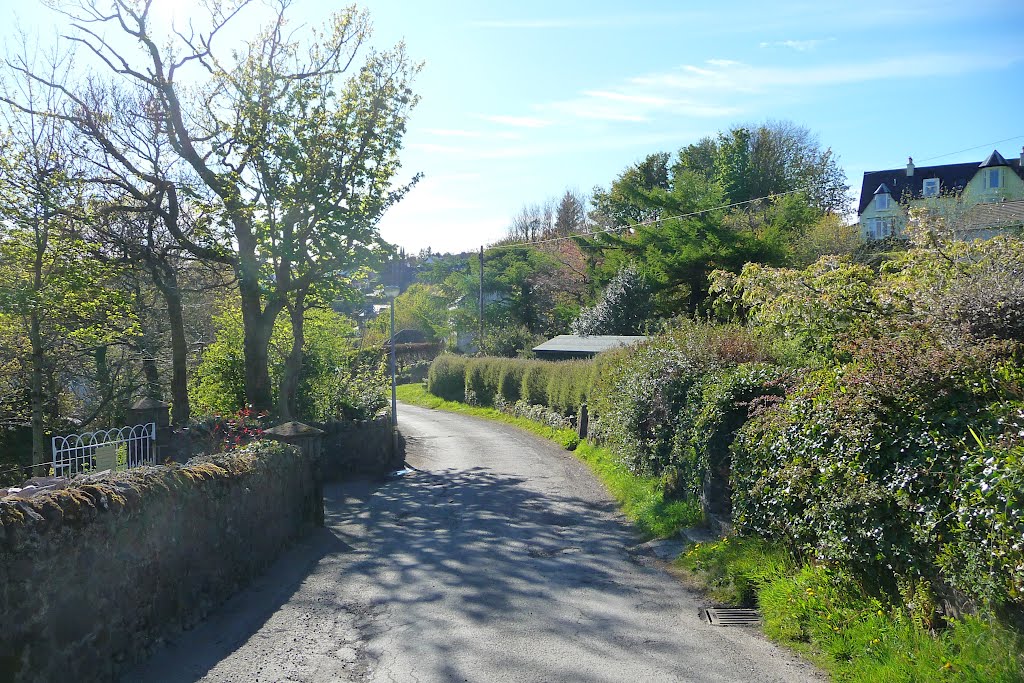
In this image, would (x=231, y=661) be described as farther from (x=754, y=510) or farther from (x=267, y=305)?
(x=267, y=305)

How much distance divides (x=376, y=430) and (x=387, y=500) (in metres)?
4.17

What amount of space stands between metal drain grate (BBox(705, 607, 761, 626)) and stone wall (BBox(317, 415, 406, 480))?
472 inches

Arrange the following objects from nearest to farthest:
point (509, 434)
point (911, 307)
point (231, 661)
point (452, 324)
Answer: point (231, 661), point (911, 307), point (509, 434), point (452, 324)

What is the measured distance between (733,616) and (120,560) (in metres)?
5.42

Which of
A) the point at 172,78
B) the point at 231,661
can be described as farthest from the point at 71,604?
the point at 172,78

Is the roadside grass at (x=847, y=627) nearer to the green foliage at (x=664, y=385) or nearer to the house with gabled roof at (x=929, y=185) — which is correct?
the green foliage at (x=664, y=385)

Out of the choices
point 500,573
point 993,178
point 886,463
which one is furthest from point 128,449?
point 993,178

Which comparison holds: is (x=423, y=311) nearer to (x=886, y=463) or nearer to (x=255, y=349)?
(x=255, y=349)

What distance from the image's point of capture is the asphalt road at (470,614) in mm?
6445

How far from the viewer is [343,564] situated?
10.3 m

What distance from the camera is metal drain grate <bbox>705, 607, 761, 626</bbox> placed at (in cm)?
752

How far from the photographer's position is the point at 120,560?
6.27 metres

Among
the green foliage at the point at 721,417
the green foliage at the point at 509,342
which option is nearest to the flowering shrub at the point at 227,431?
the green foliage at the point at 721,417

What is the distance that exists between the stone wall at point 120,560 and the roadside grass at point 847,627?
515 cm
